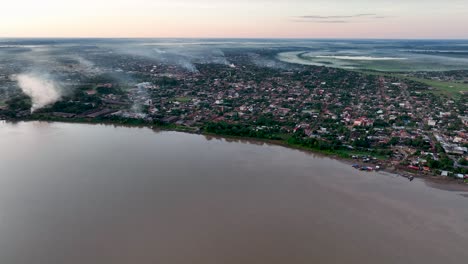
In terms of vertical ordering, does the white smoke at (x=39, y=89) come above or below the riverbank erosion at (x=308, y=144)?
above

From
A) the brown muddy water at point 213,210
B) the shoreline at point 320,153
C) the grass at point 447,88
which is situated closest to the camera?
the brown muddy water at point 213,210

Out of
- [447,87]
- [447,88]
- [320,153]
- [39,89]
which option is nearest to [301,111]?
[320,153]

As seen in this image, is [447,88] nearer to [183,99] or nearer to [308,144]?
[308,144]

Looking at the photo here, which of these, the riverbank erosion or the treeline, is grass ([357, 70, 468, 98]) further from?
the treeline

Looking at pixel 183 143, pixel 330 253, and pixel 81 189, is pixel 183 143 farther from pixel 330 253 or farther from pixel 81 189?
pixel 330 253

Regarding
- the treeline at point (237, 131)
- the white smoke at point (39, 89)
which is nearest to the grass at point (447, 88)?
the treeline at point (237, 131)

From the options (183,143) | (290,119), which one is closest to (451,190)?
(290,119)

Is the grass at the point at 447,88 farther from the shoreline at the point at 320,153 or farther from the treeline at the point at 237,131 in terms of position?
the treeline at the point at 237,131

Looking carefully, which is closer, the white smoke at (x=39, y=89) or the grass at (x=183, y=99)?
the white smoke at (x=39, y=89)
